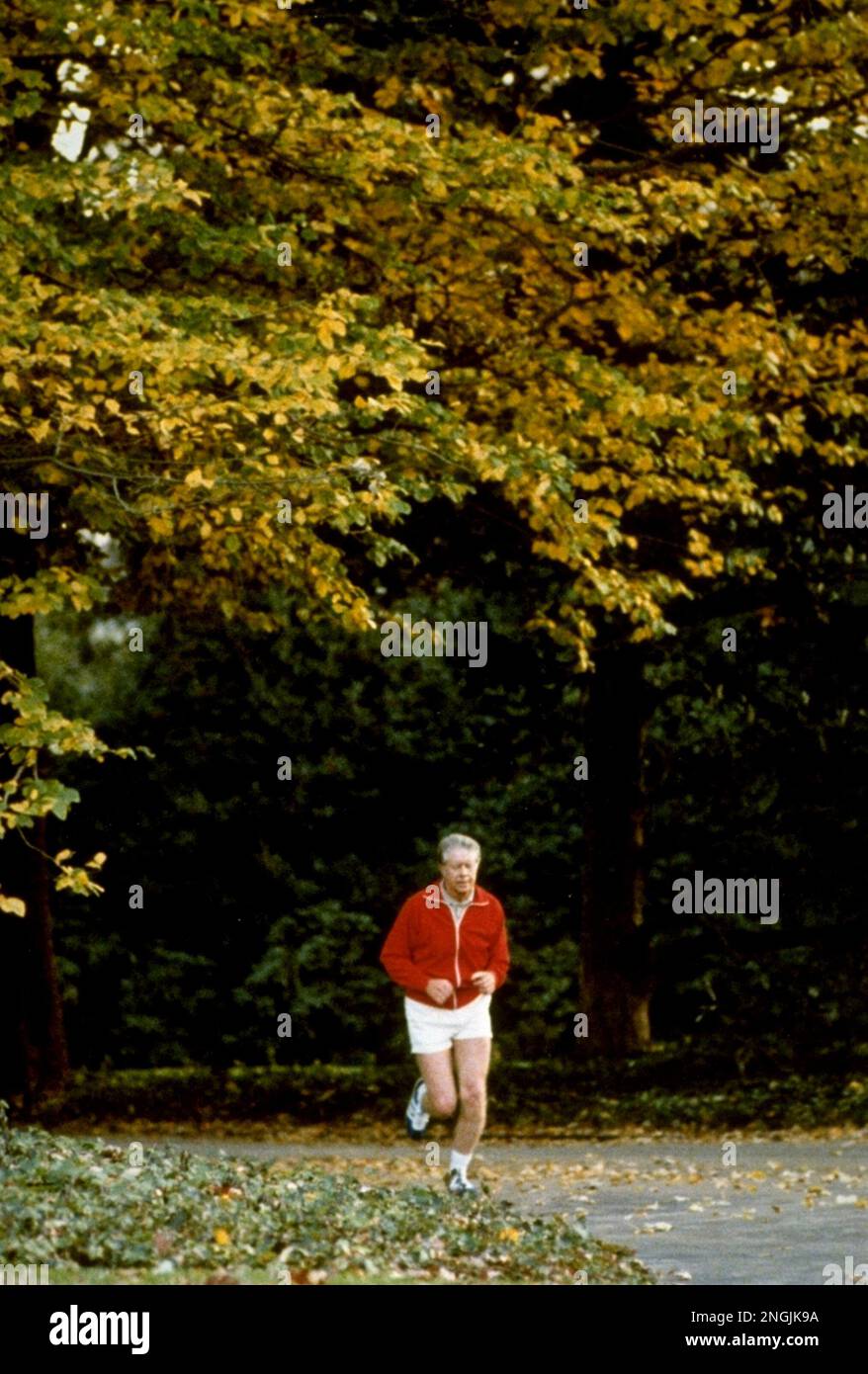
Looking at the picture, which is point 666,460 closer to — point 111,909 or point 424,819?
point 424,819

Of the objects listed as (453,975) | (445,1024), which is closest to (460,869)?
(453,975)

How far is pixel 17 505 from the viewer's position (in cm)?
1311

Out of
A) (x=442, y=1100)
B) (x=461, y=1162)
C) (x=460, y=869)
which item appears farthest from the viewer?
(x=461, y=1162)

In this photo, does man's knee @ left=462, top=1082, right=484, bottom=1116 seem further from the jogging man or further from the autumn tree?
the autumn tree

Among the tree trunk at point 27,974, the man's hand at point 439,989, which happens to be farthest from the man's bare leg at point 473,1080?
the tree trunk at point 27,974

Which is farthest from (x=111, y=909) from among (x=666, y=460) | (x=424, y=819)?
(x=666, y=460)

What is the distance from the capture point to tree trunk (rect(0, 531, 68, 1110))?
59.6 feet

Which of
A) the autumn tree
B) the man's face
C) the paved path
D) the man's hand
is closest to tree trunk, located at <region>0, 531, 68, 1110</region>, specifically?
the autumn tree

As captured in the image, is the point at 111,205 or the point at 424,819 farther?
the point at 424,819

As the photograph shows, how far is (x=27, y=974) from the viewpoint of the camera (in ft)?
61.8

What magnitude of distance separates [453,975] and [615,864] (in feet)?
30.4

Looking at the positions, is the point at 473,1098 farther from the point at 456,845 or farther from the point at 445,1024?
the point at 456,845

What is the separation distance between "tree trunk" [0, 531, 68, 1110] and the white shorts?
7.27 meters
